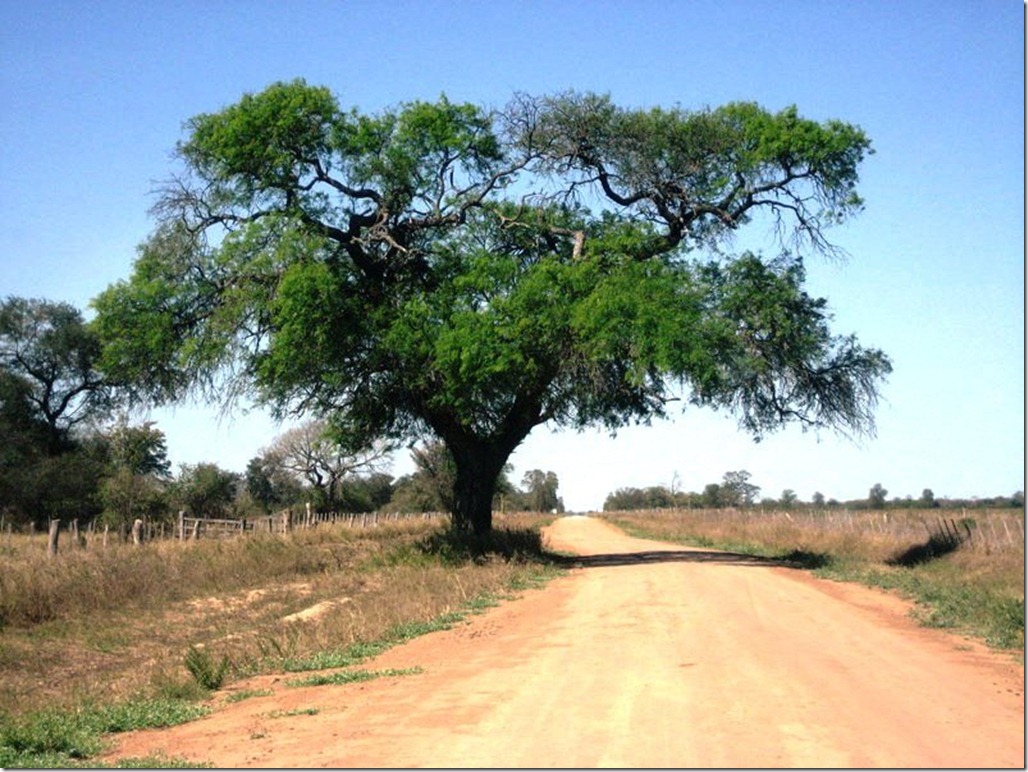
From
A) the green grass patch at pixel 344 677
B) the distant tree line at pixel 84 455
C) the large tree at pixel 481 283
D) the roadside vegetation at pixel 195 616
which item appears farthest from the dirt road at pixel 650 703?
the distant tree line at pixel 84 455

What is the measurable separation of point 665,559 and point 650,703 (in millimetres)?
22852

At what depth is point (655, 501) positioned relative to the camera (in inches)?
6368

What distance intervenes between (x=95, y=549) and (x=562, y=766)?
22976 mm

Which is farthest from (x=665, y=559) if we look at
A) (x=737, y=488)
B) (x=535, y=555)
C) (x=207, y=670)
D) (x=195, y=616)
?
(x=737, y=488)

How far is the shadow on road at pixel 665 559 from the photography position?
101 ft

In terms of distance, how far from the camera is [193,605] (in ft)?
76.4

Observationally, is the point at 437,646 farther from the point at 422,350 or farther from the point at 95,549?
the point at 95,549

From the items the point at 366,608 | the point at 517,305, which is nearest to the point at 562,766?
the point at 366,608

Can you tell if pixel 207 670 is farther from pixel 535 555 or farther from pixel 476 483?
pixel 476 483

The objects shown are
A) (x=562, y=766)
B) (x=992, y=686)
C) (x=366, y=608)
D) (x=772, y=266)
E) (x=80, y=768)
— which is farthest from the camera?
(x=772, y=266)

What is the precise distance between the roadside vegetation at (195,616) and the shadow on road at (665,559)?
3.98ft

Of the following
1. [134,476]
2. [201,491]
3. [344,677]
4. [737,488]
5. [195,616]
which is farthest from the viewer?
[737,488]

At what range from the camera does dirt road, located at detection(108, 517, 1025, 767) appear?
8250mm

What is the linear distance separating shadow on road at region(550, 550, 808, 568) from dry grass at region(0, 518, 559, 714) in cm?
392
